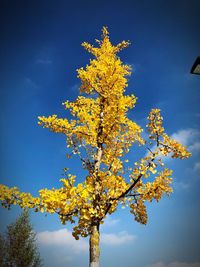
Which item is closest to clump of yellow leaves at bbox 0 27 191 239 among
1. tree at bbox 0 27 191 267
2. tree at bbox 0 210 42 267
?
tree at bbox 0 27 191 267

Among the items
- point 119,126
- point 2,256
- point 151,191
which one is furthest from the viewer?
point 2,256

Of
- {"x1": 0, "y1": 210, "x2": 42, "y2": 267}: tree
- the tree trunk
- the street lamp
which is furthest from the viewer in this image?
{"x1": 0, "y1": 210, "x2": 42, "y2": 267}: tree

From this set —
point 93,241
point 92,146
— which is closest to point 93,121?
point 92,146

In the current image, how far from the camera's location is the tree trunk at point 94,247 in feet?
19.5

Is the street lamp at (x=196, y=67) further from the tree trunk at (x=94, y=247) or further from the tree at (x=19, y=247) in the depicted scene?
the tree at (x=19, y=247)

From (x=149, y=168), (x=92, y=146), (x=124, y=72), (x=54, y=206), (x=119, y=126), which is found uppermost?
(x=124, y=72)

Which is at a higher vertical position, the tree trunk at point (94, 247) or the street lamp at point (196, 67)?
the street lamp at point (196, 67)

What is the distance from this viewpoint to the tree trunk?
5938 millimetres

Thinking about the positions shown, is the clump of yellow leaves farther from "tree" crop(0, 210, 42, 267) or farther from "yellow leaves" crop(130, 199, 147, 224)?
"tree" crop(0, 210, 42, 267)

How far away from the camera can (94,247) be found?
6051 millimetres

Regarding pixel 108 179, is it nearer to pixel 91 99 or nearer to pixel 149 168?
pixel 149 168

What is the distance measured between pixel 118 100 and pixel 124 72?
6.33 feet

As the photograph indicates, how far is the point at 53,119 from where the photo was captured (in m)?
7.38

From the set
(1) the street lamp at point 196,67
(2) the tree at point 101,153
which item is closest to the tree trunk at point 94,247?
(2) the tree at point 101,153
